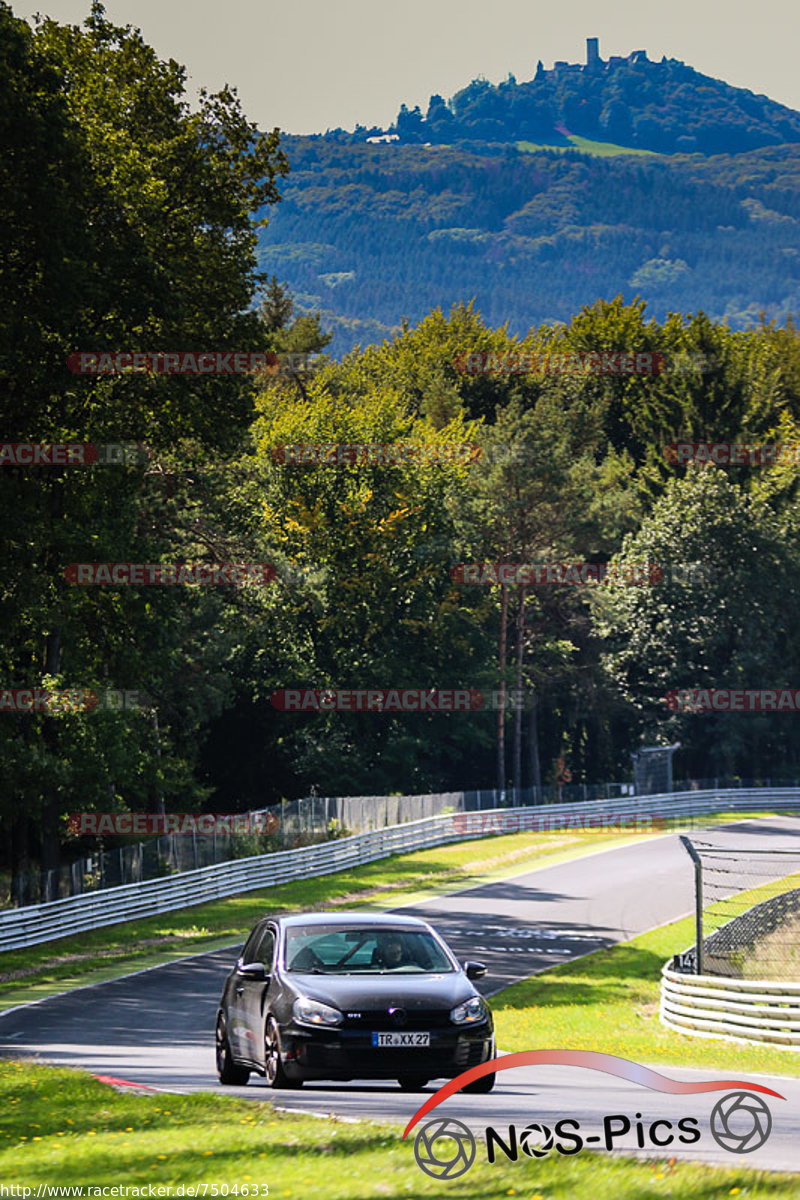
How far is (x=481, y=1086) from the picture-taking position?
12.5 metres

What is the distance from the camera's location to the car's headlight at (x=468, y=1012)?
1187 cm

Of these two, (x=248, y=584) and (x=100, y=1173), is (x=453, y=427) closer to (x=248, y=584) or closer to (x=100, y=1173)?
(x=248, y=584)

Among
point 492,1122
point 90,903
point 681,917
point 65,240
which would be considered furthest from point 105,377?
point 492,1122

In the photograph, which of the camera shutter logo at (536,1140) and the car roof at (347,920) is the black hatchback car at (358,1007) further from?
the camera shutter logo at (536,1140)

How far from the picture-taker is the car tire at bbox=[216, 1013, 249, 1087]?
13758 mm

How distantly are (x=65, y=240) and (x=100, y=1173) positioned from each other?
852 inches

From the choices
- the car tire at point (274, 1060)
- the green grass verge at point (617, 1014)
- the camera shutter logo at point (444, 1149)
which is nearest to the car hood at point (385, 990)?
the car tire at point (274, 1060)

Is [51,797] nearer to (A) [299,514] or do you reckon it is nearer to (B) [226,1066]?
(B) [226,1066]

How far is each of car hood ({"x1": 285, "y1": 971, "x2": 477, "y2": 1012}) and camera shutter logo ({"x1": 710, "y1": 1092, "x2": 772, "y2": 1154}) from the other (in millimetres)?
2167

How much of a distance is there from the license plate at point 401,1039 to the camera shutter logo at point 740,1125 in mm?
2193

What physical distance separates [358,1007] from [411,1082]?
0.76m

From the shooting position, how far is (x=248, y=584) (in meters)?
45.5

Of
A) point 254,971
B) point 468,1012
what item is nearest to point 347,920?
point 254,971

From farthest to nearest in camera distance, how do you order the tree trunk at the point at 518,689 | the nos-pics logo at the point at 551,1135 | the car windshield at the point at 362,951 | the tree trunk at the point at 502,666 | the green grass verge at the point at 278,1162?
the tree trunk at the point at 518,689 < the tree trunk at the point at 502,666 < the car windshield at the point at 362,951 < the nos-pics logo at the point at 551,1135 < the green grass verge at the point at 278,1162
